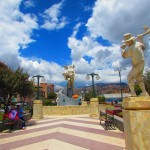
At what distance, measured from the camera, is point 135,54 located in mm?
5191

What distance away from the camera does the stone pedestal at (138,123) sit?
4.21m

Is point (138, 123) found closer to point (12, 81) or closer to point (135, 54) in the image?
point (135, 54)

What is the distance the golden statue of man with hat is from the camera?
517 cm

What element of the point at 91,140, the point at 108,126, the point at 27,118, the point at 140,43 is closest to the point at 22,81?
the point at 27,118

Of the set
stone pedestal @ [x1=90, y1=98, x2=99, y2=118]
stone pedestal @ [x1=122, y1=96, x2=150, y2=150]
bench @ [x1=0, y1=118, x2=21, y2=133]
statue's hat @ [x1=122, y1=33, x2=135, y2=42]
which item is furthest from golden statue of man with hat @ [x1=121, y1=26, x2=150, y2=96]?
stone pedestal @ [x1=90, y1=98, x2=99, y2=118]

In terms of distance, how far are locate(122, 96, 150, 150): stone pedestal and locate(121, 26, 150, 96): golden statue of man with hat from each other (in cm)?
76

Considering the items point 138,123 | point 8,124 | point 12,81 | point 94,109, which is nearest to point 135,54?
point 138,123

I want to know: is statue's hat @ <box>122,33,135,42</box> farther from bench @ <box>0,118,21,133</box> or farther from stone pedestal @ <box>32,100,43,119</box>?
stone pedestal @ <box>32,100,43,119</box>

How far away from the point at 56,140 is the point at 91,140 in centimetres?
141

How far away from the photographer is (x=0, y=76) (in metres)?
14.6

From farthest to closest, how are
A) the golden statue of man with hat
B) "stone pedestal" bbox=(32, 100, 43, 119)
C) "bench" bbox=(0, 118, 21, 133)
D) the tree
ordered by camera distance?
"stone pedestal" bbox=(32, 100, 43, 119) < the tree < "bench" bbox=(0, 118, 21, 133) < the golden statue of man with hat

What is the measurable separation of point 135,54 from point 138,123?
1715 millimetres

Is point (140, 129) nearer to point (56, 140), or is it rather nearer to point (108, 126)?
point (56, 140)

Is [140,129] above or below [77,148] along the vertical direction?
above
